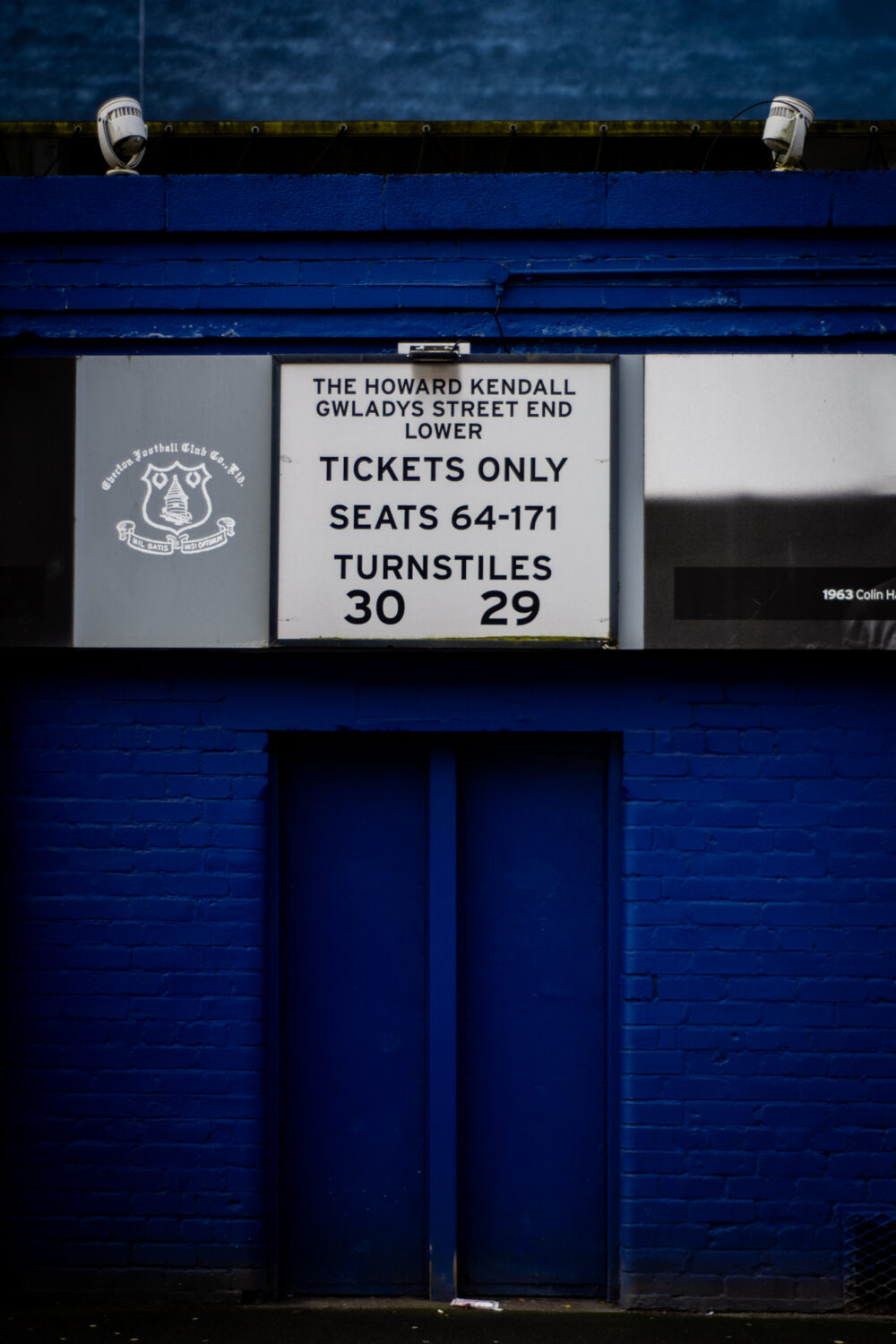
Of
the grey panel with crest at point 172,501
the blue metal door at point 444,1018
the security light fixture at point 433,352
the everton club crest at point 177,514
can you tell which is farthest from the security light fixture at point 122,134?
the blue metal door at point 444,1018

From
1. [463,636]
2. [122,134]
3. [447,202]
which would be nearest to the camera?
[463,636]

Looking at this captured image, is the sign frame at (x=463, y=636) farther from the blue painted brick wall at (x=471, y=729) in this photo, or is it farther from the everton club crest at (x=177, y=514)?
the everton club crest at (x=177, y=514)

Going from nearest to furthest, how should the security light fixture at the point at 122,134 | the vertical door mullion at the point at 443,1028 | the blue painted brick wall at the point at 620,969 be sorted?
1. the blue painted brick wall at the point at 620,969
2. the vertical door mullion at the point at 443,1028
3. the security light fixture at the point at 122,134

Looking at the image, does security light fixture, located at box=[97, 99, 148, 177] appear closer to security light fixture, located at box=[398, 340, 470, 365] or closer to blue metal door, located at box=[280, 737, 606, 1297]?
security light fixture, located at box=[398, 340, 470, 365]

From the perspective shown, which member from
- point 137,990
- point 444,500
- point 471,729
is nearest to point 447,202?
point 444,500

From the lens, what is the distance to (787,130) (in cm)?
502

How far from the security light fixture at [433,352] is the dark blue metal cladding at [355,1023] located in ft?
5.60

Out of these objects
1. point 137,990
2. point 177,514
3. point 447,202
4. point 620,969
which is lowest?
point 137,990

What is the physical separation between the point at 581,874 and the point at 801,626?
4.65ft

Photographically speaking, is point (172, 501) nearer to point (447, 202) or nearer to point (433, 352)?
point (433, 352)

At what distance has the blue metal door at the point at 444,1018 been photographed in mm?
4945

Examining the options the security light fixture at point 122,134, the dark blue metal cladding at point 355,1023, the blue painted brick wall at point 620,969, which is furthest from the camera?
the security light fixture at point 122,134

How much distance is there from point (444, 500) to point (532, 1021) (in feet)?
7.48

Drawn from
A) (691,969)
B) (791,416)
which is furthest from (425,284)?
(691,969)
